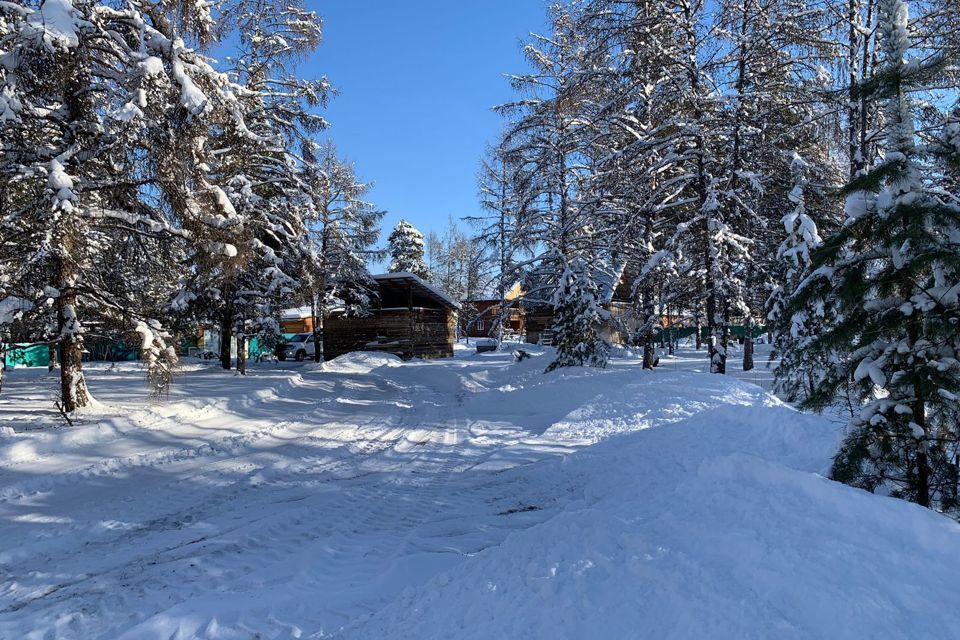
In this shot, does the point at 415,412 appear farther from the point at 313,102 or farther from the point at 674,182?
the point at 313,102

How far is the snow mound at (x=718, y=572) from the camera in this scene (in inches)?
98.2

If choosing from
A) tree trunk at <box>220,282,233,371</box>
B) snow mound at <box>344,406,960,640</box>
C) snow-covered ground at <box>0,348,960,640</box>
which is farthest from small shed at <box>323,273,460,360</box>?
snow mound at <box>344,406,960,640</box>

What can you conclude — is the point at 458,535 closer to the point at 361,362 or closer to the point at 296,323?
the point at 361,362

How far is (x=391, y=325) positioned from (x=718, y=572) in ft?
99.4

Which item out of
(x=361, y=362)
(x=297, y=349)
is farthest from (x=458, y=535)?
(x=297, y=349)

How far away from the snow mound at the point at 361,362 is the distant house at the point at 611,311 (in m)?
7.74

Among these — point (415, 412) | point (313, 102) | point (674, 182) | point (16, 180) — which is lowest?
point (415, 412)

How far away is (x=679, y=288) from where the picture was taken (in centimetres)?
1889

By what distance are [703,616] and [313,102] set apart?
68.3 feet

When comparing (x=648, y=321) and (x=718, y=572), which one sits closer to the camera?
(x=718, y=572)

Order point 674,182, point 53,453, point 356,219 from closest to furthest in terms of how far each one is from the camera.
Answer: point 53,453
point 674,182
point 356,219

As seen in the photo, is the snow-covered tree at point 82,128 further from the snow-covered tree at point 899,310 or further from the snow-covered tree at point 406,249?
the snow-covered tree at point 406,249

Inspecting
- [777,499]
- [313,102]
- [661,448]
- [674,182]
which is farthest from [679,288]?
[777,499]

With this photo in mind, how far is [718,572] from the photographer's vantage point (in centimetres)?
295
